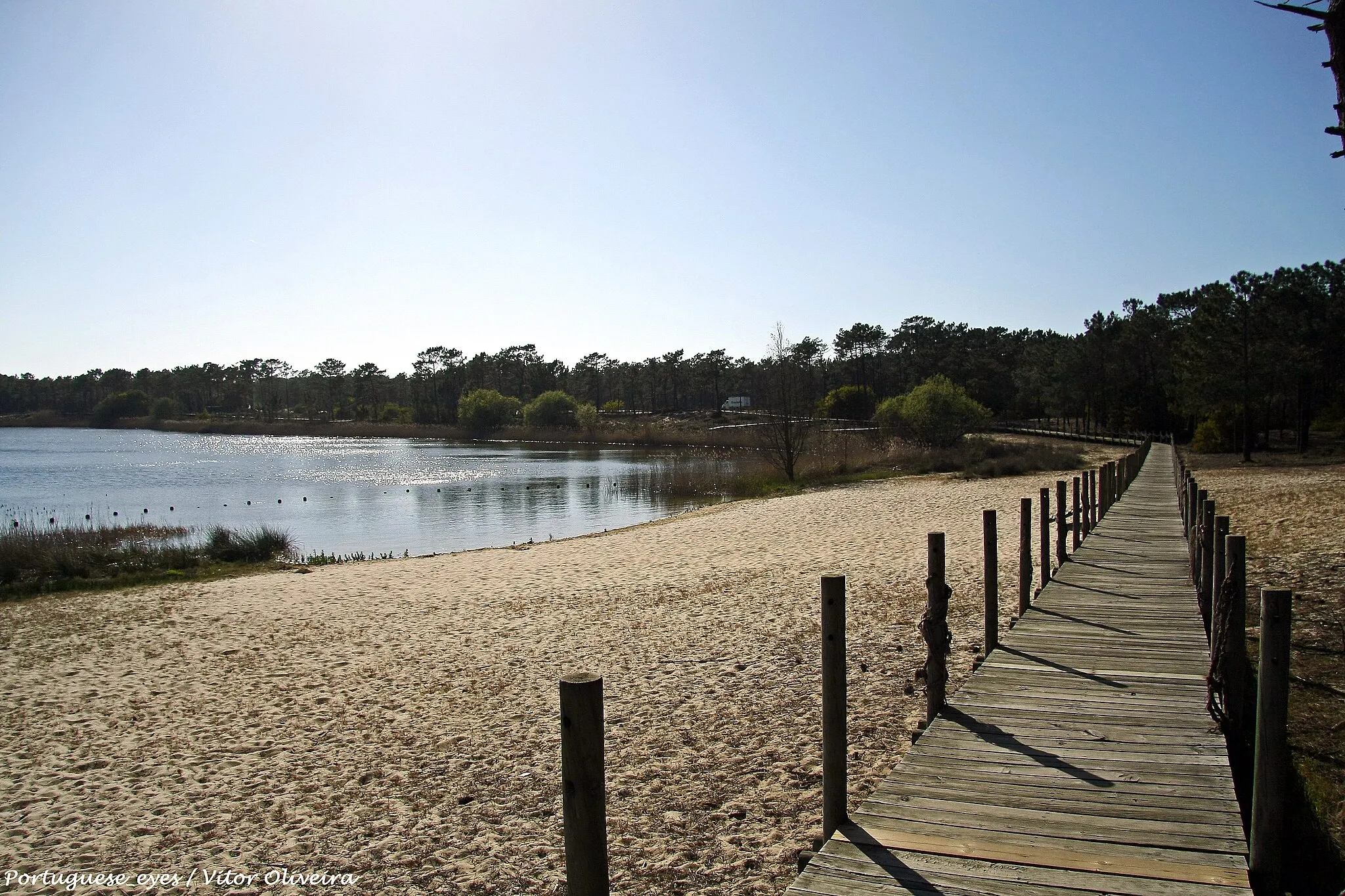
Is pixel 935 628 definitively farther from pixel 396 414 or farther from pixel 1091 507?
pixel 396 414

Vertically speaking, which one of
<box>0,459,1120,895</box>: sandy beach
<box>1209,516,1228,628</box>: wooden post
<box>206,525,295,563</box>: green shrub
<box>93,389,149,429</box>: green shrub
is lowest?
<box>206,525,295,563</box>: green shrub

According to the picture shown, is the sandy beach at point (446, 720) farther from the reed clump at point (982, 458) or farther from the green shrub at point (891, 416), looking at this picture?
the green shrub at point (891, 416)

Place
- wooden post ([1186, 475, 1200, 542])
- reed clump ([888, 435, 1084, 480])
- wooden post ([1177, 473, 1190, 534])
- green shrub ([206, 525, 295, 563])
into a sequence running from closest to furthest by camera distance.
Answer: wooden post ([1186, 475, 1200, 542])
wooden post ([1177, 473, 1190, 534])
green shrub ([206, 525, 295, 563])
reed clump ([888, 435, 1084, 480])

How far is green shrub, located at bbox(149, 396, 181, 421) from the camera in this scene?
428 feet

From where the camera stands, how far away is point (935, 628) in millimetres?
5625

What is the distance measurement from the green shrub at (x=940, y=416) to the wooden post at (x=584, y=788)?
47.2m

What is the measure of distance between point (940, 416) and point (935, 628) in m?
44.1

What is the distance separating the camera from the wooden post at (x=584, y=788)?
2.39m

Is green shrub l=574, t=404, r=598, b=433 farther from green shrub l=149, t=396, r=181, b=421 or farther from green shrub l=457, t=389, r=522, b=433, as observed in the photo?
green shrub l=149, t=396, r=181, b=421

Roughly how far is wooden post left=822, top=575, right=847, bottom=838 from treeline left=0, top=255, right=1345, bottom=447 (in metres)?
38.1

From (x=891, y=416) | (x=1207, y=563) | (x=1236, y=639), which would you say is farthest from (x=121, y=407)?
(x=1236, y=639)

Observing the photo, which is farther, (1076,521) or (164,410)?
(164,410)

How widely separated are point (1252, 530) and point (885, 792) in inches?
582

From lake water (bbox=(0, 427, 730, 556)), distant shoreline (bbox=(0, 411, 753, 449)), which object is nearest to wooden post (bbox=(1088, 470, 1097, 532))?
lake water (bbox=(0, 427, 730, 556))
